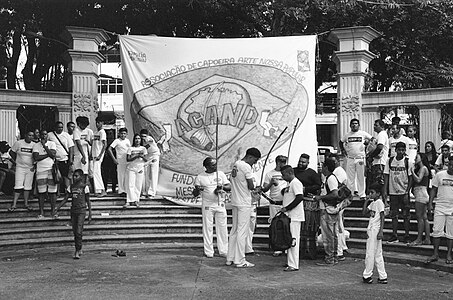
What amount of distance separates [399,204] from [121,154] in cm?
569

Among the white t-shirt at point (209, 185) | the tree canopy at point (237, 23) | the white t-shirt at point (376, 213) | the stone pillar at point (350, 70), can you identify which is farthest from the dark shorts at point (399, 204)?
the tree canopy at point (237, 23)

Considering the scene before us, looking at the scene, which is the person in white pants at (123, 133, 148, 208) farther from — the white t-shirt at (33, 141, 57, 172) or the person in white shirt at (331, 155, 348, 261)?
the person in white shirt at (331, 155, 348, 261)

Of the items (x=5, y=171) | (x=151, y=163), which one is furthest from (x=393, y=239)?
(x=5, y=171)

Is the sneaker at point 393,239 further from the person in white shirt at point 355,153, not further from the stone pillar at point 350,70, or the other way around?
the stone pillar at point 350,70

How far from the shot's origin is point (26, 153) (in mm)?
11680

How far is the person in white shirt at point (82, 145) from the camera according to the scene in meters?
12.0

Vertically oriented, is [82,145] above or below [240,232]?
above

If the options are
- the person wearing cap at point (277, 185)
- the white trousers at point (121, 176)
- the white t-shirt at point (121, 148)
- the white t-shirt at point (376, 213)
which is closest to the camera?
the white t-shirt at point (376, 213)

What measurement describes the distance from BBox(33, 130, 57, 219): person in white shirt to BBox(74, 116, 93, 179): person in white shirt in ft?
1.75

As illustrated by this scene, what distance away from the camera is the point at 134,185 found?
12.1 m

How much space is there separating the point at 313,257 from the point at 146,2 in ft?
39.2

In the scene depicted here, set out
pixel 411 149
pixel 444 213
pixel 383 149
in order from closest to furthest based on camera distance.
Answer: pixel 444 213, pixel 383 149, pixel 411 149

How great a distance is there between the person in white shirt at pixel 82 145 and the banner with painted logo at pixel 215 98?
97 cm

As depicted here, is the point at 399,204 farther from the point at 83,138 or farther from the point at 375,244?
the point at 83,138
